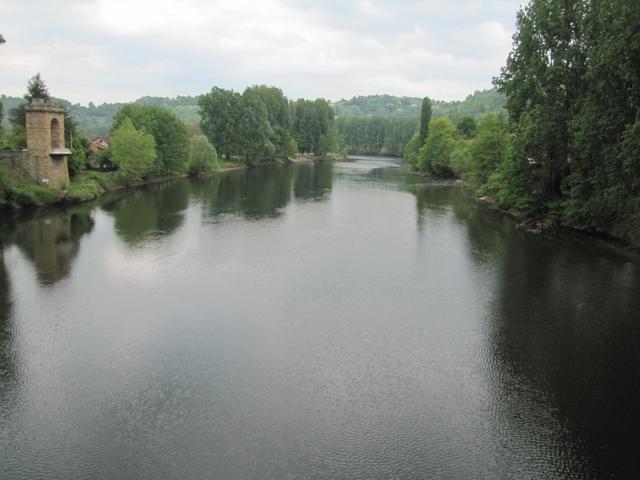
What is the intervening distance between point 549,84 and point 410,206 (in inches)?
609

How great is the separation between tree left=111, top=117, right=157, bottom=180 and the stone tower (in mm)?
11304

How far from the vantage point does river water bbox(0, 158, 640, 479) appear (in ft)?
37.5

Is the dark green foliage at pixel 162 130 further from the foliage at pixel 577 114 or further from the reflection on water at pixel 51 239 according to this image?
the foliage at pixel 577 114

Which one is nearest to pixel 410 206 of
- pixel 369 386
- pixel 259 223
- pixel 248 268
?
pixel 259 223

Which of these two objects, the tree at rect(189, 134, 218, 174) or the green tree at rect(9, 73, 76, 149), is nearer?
the green tree at rect(9, 73, 76, 149)

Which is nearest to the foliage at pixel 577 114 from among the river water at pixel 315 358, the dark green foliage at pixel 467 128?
the river water at pixel 315 358

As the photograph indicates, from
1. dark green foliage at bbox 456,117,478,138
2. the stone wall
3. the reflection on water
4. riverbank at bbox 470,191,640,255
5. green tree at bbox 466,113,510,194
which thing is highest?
dark green foliage at bbox 456,117,478,138

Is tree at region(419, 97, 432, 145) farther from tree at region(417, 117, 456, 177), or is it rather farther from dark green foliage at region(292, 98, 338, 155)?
dark green foliage at region(292, 98, 338, 155)

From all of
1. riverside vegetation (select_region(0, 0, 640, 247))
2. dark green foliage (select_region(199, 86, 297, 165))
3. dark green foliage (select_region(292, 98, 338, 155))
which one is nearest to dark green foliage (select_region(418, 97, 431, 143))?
riverside vegetation (select_region(0, 0, 640, 247))

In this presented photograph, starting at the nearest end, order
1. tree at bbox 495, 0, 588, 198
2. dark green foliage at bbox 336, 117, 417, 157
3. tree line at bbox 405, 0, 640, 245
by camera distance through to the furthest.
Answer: tree line at bbox 405, 0, 640, 245 < tree at bbox 495, 0, 588, 198 < dark green foliage at bbox 336, 117, 417, 157

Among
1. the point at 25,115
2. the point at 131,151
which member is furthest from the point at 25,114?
the point at 131,151

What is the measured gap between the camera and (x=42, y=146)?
41500mm

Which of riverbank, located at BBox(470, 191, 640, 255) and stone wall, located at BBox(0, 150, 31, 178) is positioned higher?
stone wall, located at BBox(0, 150, 31, 178)

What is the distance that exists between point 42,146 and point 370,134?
408 ft
